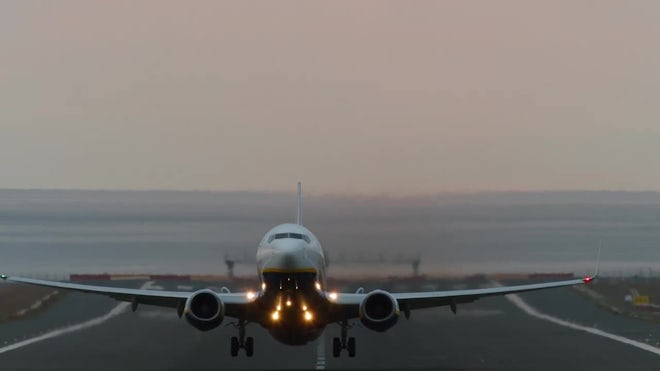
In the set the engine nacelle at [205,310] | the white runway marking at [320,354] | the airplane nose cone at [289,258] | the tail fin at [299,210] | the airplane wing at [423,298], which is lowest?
the white runway marking at [320,354]

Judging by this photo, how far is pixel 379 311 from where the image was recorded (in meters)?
46.4

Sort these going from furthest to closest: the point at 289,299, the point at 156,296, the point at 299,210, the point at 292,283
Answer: the point at 299,210
the point at 156,296
the point at 289,299
the point at 292,283

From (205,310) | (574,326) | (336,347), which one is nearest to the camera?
(205,310)

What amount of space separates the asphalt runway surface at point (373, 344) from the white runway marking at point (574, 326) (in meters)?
0.38

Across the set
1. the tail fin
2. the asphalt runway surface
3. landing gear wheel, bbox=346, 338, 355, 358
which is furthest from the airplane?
Answer: the tail fin

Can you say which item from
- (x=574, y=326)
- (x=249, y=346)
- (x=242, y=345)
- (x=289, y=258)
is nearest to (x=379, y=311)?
(x=289, y=258)

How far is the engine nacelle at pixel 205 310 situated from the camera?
45.1 m

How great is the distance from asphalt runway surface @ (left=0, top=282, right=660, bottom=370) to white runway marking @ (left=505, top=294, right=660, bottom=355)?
378mm

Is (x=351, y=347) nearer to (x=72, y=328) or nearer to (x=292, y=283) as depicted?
(x=292, y=283)

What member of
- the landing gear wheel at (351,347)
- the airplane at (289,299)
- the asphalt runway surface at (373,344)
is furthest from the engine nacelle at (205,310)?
the landing gear wheel at (351,347)

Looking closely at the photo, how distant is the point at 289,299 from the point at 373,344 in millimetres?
12326

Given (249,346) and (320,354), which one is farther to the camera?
(320,354)

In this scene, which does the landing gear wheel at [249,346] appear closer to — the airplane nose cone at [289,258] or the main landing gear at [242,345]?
the main landing gear at [242,345]

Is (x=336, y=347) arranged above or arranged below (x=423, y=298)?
below
